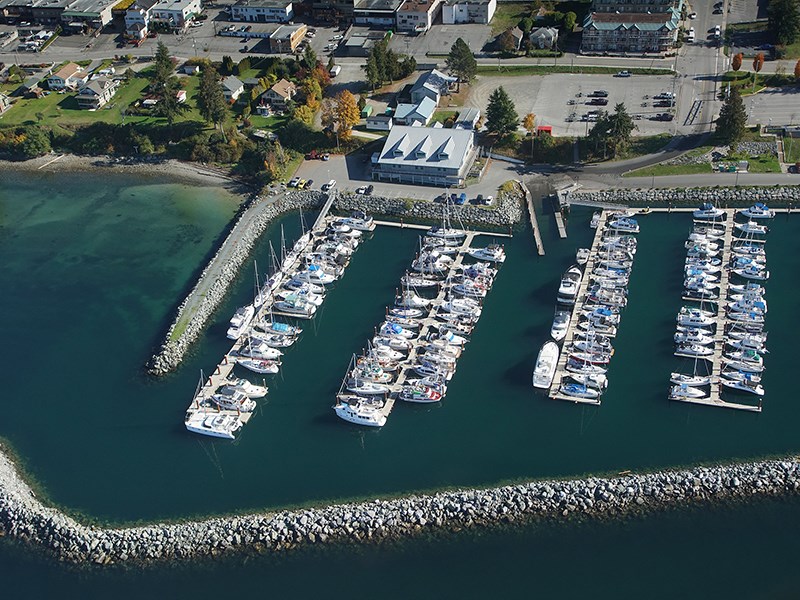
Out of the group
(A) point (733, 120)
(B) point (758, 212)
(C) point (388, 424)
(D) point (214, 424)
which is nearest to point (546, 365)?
(C) point (388, 424)

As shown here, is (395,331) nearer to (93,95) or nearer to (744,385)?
Answer: (744,385)

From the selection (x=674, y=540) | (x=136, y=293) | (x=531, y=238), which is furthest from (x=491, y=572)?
(x=136, y=293)

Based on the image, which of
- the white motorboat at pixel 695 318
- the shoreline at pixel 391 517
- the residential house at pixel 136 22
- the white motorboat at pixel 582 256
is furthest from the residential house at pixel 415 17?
the shoreline at pixel 391 517

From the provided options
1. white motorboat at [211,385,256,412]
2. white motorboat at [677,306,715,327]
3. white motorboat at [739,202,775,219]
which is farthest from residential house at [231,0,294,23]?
white motorboat at [677,306,715,327]

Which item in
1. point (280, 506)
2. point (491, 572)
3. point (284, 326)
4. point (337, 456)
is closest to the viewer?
point (491, 572)

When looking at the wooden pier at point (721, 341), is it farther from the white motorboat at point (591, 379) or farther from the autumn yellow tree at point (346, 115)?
the autumn yellow tree at point (346, 115)

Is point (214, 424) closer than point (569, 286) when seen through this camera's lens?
Yes

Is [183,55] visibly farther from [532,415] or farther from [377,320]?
[532,415]

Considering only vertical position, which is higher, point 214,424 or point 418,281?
point 418,281
